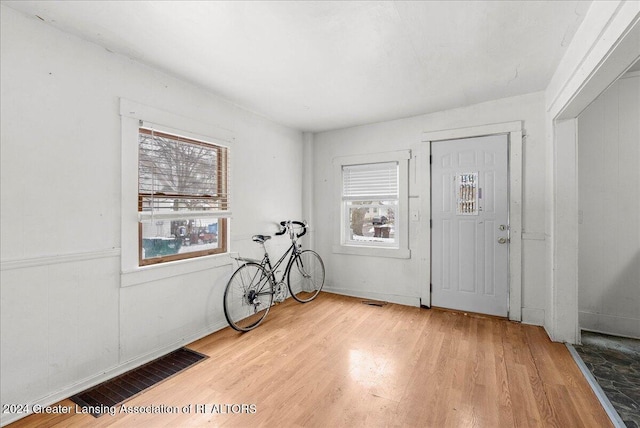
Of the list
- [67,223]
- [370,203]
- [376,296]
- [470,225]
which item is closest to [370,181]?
[370,203]

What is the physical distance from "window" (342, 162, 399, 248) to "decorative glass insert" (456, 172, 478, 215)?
788 mm

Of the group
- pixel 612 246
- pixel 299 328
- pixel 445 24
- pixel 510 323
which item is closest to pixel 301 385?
pixel 299 328

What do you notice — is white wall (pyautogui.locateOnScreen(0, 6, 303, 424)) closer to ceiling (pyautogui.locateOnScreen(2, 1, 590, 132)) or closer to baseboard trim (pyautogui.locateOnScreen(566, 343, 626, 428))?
ceiling (pyautogui.locateOnScreen(2, 1, 590, 132))

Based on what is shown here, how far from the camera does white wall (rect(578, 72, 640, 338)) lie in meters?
2.82

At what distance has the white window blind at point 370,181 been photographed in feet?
13.1

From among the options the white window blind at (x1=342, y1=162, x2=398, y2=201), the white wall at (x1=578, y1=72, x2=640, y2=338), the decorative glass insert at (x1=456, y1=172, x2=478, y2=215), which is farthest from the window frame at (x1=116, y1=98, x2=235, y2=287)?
the white wall at (x1=578, y1=72, x2=640, y2=338)

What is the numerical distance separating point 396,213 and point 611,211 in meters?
2.19

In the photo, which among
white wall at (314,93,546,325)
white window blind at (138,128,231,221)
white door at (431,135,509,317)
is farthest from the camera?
white door at (431,135,509,317)

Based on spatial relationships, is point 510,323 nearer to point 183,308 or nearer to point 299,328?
point 299,328

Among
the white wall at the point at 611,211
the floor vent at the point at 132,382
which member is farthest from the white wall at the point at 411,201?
the floor vent at the point at 132,382

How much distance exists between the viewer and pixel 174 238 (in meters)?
2.73

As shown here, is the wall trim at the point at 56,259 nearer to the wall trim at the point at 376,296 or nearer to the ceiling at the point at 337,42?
the ceiling at the point at 337,42

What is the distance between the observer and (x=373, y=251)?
4074mm

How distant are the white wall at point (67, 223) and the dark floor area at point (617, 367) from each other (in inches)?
133
